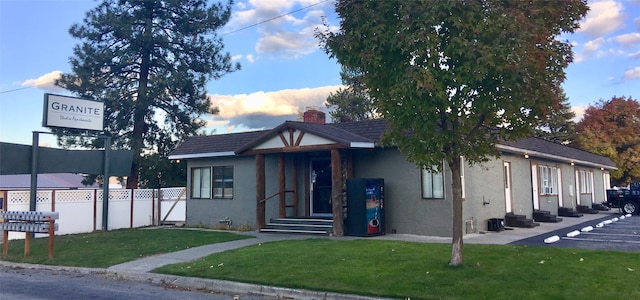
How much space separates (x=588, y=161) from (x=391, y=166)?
667 inches

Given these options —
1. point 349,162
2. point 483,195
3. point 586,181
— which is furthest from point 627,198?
point 349,162

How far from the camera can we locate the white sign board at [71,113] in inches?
700

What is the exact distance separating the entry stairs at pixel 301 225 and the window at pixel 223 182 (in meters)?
3.01

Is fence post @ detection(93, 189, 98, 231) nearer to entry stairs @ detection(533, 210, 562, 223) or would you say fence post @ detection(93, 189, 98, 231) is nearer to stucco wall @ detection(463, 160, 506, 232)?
stucco wall @ detection(463, 160, 506, 232)

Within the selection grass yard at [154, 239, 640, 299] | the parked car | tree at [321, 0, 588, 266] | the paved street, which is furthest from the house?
the paved street

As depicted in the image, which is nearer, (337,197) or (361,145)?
(361,145)

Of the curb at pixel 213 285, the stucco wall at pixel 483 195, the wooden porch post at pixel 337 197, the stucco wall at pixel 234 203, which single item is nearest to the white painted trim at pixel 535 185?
the stucco wall at pixel 483 195

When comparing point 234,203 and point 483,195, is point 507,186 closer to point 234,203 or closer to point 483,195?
point 483,195

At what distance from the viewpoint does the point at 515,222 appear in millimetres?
17750

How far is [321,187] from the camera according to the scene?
17.8m

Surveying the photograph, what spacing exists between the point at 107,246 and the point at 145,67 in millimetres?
16768

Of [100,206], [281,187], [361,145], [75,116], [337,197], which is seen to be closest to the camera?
[361,145]

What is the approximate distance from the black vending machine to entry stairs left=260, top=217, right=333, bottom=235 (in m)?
0.84

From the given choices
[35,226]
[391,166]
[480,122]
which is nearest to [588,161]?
[391,166]
